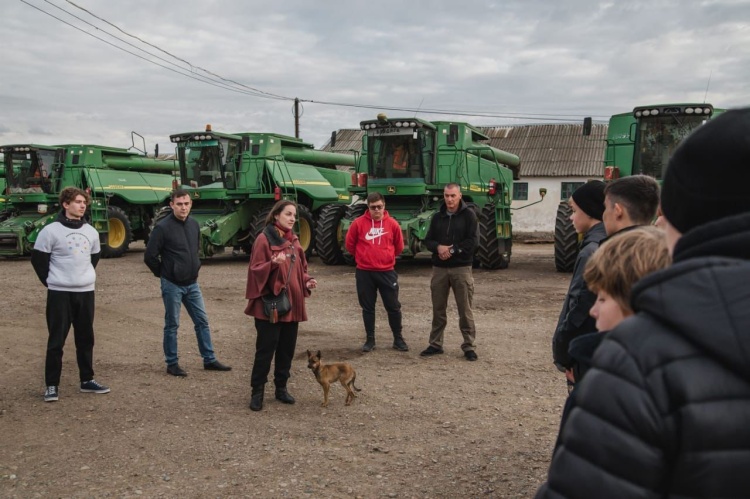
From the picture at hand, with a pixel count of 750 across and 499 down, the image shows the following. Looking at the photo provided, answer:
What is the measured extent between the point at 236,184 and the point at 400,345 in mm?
10186

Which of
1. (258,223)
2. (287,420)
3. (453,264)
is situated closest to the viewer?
(287,420)

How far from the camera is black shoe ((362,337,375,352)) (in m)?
7.74

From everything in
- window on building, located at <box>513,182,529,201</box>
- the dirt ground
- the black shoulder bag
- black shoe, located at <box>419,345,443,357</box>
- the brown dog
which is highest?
window on building, located at <box>513,182,529,201</box>

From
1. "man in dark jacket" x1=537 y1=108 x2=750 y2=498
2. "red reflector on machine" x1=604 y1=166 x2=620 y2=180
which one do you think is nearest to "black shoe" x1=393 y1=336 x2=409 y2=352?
"man in dark jacket" x1=537 y1=108 x2=750 y2=498

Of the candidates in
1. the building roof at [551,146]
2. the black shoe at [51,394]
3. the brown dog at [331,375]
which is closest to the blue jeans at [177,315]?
the black shoe at [51,394]

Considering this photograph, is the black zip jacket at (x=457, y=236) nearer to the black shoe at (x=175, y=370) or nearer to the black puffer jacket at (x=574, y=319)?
the black shoe at (x=175, y=370)

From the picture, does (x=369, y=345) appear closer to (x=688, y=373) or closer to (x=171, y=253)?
(x=171, y=253)

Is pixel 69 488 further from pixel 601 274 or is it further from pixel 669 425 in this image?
pixel 669 425

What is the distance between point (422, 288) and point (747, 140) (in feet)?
36.9

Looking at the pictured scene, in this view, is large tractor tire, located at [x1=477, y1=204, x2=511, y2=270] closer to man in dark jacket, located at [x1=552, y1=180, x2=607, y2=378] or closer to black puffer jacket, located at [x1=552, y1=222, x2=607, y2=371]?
man in dark jacket, located at [x1=552, y1=180, x2=607, y2=378]

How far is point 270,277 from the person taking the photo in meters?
5.73

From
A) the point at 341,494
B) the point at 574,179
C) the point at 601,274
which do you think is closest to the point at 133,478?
the point at 341,494

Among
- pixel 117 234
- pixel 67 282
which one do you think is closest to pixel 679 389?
pixel 67 282

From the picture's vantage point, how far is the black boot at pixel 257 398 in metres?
5.70
